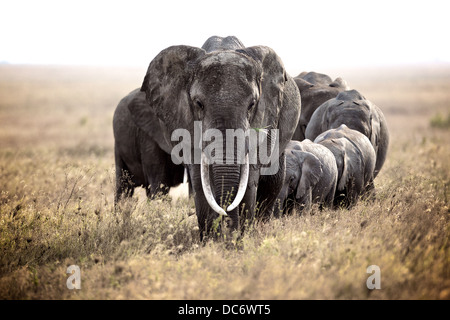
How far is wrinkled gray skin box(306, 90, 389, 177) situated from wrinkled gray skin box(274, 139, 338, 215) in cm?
230

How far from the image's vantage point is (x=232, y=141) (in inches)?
236

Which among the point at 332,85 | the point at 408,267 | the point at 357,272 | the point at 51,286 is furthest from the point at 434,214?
the point at 332,85

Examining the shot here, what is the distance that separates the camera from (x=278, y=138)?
7.16m

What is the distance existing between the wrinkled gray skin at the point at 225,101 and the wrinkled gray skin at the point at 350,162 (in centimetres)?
236

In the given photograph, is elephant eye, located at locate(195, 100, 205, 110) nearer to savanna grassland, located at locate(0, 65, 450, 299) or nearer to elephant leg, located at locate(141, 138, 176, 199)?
savanna grassland, located at locate(0, 65, 450, 299)

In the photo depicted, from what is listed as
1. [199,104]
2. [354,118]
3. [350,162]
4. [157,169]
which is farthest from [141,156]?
[354,118]

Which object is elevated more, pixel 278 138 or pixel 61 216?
pixel 278 138

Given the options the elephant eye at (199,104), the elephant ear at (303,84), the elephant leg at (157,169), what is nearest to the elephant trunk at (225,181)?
the elephant eye at (199,104)

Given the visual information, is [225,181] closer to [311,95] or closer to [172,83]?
[172,83]

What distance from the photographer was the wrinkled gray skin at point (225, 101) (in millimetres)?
6102

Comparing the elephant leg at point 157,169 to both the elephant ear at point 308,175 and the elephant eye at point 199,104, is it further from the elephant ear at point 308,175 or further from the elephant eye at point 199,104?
the elephant eye at point 199,104

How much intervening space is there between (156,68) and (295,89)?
1.73 m
